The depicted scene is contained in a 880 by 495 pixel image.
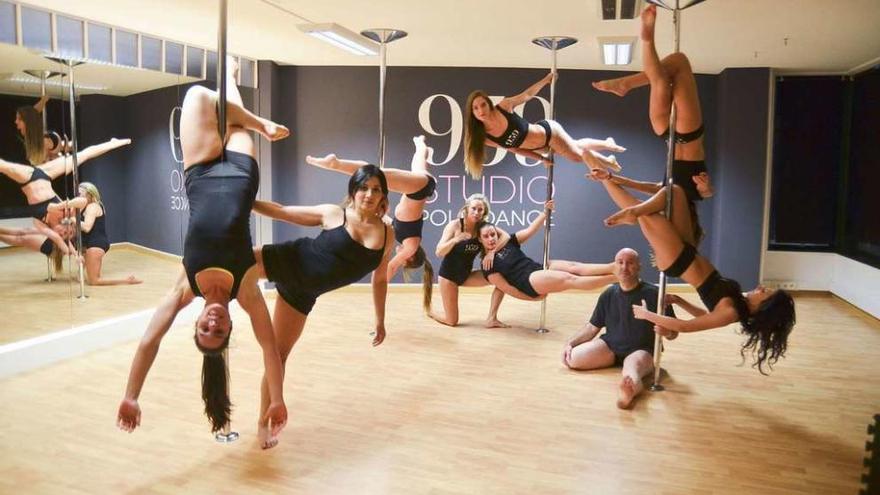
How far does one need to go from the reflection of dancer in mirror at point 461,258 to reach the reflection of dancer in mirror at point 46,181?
3260 millimetres

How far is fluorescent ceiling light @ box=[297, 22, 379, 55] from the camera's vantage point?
17.0 ft

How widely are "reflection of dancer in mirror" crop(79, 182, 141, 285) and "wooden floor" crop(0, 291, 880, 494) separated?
72 centimetres

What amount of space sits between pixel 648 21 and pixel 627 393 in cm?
245

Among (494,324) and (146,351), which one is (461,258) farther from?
(146,351)

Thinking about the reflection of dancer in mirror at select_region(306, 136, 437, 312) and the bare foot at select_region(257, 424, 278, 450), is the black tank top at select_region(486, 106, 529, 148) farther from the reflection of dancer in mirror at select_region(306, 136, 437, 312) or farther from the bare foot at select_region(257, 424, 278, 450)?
the bare foot at select_region(257, 424, 278, 450)

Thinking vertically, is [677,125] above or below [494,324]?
above

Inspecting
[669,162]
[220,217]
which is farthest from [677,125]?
[220,217]

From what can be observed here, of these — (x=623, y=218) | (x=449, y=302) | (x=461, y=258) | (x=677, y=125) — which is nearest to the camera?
(x=623, y=218)

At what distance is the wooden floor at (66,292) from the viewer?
5500mm

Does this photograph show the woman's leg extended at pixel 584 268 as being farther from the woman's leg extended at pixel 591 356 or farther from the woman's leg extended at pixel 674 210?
the woman's leg extended at pixel 674 210

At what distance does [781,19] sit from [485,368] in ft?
11.7

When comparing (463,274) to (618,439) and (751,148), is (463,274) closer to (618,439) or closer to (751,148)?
(618,439)

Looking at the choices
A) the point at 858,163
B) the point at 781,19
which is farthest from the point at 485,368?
the point at 858,163

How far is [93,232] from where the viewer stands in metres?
6.19
